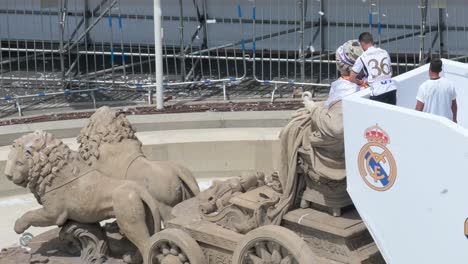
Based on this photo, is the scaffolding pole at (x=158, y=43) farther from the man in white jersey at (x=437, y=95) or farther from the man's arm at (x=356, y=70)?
the man in white jersey at (x=437, y=95)

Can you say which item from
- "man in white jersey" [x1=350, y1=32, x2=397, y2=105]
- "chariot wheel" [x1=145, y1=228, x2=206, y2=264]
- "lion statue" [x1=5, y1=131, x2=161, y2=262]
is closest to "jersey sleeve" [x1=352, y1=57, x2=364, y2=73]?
"man in white jersey" [x1=350, y1=32, x2=397, y2=105]

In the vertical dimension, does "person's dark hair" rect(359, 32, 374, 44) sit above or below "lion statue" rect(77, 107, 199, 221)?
above

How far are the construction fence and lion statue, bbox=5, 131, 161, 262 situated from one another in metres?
6.26

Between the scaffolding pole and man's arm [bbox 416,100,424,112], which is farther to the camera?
the scaffolding pole

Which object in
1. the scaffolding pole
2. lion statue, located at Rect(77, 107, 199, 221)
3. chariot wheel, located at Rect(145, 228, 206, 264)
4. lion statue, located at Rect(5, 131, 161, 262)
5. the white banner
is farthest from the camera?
the scaffolding pole

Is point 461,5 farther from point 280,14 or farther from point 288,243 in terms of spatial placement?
point 288,243

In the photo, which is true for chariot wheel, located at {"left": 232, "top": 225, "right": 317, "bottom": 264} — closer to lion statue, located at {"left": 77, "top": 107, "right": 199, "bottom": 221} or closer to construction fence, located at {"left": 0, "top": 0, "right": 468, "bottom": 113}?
lion statue, located at {"left": 77, "top": 107, "right": 199, "bottom": 221}

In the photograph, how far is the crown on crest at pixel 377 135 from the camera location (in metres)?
5.16

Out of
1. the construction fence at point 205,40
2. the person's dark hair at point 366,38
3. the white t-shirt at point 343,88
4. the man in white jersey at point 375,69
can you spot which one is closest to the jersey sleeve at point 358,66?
Answer: the man in white jersey at point 375,69

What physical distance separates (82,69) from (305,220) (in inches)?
383

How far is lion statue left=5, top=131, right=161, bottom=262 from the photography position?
7.00 meters

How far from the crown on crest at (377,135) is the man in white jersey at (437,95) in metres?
0.94

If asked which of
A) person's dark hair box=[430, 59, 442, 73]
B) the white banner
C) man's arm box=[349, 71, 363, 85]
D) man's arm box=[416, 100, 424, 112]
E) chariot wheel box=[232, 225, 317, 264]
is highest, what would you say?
person's dark hair box=[430, 59, 442, 73]

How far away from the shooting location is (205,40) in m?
15.2
